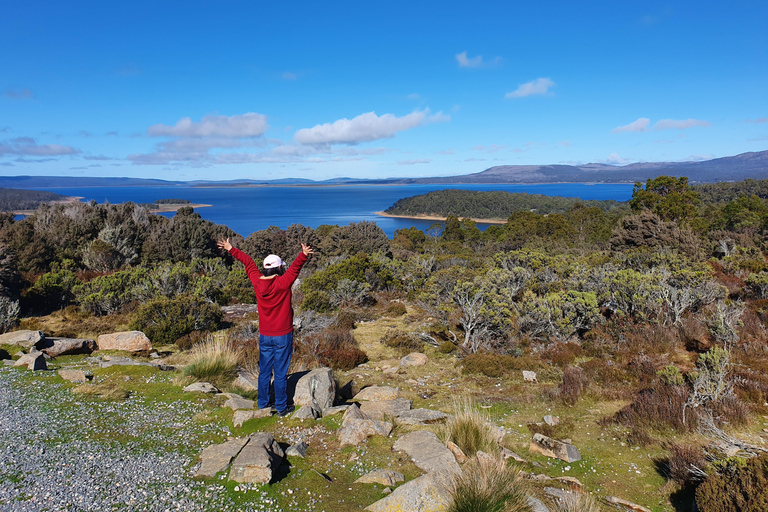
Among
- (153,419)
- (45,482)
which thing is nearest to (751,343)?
(153,419)

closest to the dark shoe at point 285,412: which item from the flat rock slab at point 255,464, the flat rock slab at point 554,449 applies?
the flat rock slab at point 255,464

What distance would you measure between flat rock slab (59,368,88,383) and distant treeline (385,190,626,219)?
103m

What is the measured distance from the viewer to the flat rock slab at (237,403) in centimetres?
577

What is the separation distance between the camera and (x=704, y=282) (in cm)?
1172

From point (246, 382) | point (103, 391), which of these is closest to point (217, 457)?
point (246, 382)

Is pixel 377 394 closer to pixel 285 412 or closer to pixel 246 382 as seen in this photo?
pixel 285 412

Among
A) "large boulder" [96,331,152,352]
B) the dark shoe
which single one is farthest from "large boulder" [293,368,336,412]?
"large boulder" [96,331,152,352]

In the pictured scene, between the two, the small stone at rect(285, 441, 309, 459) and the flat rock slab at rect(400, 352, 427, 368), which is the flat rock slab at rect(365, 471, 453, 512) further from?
the flat rock slab at rect(400, 352, 427, 368)

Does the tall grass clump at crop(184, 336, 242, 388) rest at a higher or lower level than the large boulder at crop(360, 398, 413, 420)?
higher

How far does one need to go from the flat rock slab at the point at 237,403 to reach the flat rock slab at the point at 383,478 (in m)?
2.36

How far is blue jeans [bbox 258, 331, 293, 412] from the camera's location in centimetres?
547

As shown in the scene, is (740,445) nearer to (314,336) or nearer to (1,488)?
(1,488)

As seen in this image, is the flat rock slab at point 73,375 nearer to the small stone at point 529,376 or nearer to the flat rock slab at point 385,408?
the flat rock slab at point 385,408

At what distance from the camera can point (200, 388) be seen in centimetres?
649
